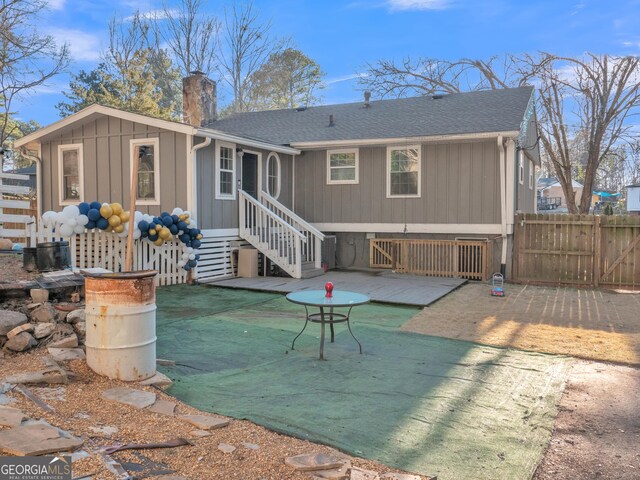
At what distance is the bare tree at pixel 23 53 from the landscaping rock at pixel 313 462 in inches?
714

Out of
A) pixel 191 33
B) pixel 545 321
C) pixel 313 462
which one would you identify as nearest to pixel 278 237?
pixel 545 321

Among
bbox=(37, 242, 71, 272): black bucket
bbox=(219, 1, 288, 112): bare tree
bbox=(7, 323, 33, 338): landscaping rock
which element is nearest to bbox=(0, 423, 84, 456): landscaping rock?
bbox=(7, 323, 33, 338): landscaping rock

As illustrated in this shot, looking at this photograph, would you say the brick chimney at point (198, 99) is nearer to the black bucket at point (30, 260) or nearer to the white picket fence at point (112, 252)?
the white picket fence at point (112, 252)

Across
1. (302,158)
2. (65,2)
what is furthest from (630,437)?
(65,2)

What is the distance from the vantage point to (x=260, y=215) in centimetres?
1085

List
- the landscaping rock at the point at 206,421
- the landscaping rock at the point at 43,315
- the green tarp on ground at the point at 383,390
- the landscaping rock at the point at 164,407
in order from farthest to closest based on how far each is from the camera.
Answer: the landscaping rock at the point at 43,315, the landscaping rock at the point at 164,407, the landscaping rock at the point at 206,421, the green tarp on ground at the point at 383,390

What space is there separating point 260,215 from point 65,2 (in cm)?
1508

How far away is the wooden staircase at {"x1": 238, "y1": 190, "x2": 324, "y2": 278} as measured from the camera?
1033cm

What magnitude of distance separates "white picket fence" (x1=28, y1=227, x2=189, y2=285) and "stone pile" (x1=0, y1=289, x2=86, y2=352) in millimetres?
3570

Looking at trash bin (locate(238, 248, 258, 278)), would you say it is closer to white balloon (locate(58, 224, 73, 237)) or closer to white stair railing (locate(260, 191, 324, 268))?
white stair railing (locate(260, 191, 324, 268))

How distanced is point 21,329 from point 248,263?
6.11m

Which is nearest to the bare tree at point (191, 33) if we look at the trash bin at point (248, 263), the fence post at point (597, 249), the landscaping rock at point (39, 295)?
the trash bin at point (248, 263)

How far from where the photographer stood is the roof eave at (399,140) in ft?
34.3

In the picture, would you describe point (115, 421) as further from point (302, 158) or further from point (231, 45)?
point (231, 45)
